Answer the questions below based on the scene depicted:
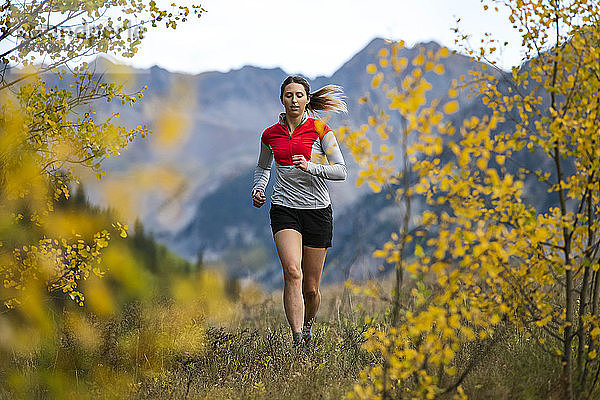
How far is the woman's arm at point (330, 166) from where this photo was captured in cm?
445

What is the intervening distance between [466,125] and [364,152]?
1.41ft

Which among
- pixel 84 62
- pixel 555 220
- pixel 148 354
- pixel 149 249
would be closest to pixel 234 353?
pixel 148 354

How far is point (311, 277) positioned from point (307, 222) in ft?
1.61

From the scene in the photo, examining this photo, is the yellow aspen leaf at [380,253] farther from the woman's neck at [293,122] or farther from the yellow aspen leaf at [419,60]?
the woman's neck at [293,122]

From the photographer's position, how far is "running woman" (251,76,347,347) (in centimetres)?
457

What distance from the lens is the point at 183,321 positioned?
5754 mm

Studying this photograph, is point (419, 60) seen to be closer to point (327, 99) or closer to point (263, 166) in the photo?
point (327, 99)

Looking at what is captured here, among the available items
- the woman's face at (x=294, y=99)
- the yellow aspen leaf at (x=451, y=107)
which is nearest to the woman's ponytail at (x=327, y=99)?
the woman's face at (x=294, y=99)

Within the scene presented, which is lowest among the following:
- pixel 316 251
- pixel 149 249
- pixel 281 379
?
pixel 149 249

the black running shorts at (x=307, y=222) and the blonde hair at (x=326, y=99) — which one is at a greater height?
the blonde hair at (x=326, y=99)

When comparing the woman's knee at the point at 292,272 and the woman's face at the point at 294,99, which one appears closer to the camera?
the woman's knee at the point at 292,272

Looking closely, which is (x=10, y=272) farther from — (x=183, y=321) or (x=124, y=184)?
(x=124, y=184)

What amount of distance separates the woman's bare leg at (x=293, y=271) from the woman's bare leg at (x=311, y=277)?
230mm

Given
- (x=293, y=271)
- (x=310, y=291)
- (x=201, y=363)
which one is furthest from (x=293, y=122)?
(x=201, y=363)
